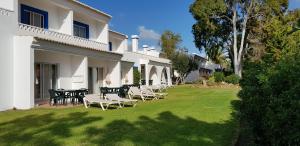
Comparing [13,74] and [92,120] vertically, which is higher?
[13,74]

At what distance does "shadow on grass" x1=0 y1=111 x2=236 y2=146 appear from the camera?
9344mm

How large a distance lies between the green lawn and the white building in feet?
9.17

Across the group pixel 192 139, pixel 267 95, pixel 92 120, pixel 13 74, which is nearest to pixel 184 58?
pixel 13 74

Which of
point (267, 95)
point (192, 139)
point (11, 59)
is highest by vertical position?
point (11, 59)

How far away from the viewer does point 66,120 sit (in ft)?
44.3

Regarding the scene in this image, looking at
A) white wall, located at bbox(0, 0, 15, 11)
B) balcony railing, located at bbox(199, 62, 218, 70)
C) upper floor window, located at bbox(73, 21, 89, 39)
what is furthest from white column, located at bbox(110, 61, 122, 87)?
balcony railing, located at bbox(199, 62, 218, 70)

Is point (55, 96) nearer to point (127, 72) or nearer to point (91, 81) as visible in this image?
point (91, 81)

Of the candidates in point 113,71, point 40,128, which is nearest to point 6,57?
point 40,128

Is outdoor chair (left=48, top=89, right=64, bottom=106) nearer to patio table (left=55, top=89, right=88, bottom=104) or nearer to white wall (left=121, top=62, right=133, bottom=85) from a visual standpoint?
patio table (left=55, top=89, right=88, bottom=104)

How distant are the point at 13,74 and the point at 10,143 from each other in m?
9.50

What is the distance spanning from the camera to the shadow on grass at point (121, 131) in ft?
30.7

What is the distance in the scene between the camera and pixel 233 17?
151 ft

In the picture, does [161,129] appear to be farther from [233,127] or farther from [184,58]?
[184,58]

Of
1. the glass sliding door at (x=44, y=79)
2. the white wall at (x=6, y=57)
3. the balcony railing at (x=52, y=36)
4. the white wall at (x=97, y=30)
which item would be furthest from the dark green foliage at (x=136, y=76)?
the white wall at (x=6, y=57)
